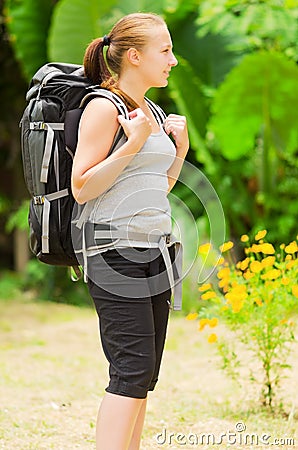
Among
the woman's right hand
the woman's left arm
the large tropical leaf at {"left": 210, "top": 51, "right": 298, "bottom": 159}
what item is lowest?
the large tropical leaf at {"left": 210, "top": 51, "right": 298, "bottom": 159}

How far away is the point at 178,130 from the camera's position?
2.43m

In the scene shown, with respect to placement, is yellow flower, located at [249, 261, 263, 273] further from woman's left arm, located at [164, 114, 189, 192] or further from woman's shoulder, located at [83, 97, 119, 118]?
woman's shoulder, located at [83, 97, 119, 118]

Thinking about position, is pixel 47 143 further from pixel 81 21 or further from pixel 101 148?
pixel 81 21

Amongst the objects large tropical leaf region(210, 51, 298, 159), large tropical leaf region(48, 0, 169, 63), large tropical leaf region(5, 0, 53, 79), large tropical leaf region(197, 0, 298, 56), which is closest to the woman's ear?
large tropical leaf region(197, 0, 298, 56)

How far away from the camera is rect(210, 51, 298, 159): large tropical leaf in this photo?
20.0 ft

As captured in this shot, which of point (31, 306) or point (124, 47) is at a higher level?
point (124, 47)

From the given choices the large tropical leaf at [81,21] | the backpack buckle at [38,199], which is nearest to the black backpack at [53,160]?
the backpack buckle at [38,199]

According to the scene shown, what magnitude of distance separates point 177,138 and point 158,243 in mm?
346

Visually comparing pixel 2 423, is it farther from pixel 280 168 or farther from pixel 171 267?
pixel 280 168

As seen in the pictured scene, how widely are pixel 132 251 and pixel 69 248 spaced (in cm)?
22

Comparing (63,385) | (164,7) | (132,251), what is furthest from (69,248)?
(164,7)

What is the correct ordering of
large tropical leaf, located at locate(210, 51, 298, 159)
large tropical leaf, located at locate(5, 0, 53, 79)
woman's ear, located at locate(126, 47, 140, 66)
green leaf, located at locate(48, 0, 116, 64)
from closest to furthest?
woman's ear, located at locate(126, 47, 140, 66)
large tropical leaf, located at locate(210, 51, 298, 159)
green leaf, located at locate(48, 0, 116, 64)
large tropical leaf, located at locate(5, 0, 53, 79)

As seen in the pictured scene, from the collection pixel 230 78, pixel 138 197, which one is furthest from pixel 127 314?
pixel 230 78

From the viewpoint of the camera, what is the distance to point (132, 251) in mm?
2266
